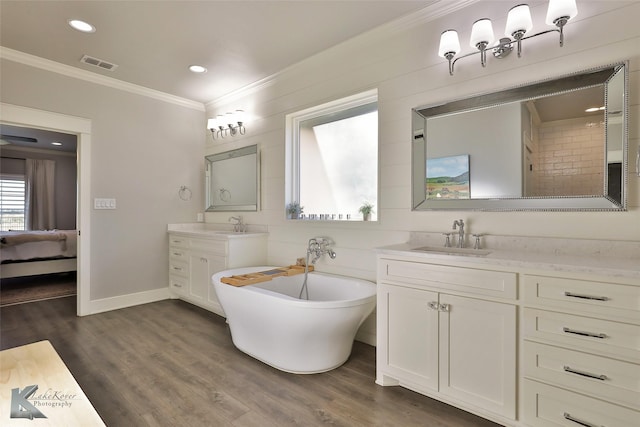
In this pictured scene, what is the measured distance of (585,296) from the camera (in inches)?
54.8

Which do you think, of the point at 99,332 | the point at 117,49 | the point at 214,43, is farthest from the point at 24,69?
the point at 99,332

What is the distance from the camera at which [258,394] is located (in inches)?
77.2

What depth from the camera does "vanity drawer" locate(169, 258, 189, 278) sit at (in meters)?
3.79

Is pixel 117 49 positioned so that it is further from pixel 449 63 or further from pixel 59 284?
pixel 59 284

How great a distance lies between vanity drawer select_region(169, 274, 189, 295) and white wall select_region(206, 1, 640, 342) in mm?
1070

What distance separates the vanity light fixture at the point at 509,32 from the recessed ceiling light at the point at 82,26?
8.75 ft

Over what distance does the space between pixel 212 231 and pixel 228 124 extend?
134cm

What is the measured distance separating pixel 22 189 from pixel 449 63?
816cm

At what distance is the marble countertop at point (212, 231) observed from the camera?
3357mm

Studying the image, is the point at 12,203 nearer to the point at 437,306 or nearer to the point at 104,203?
the point at 104,203

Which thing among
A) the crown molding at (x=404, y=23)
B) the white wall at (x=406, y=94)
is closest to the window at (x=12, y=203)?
the white wall at (x=406, y=94)

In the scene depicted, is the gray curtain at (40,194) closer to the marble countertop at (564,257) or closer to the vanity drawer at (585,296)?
the marble countertop at (564,257)

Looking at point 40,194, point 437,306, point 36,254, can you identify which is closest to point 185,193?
point 36,254

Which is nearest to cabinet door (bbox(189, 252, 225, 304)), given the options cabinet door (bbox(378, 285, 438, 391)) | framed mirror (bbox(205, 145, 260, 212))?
framed mirror (bbox(205, 145, 260, 212))
